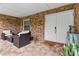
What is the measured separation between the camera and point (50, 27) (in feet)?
7.89

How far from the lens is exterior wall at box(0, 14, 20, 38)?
7.83 ft

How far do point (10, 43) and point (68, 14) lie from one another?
46.6 inches

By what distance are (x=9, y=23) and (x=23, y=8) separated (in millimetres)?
394

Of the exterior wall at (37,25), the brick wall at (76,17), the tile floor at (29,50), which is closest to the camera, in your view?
the brick wall at (76,17)

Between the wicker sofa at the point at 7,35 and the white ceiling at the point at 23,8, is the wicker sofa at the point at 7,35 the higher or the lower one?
the lower one

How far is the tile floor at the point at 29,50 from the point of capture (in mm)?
2305

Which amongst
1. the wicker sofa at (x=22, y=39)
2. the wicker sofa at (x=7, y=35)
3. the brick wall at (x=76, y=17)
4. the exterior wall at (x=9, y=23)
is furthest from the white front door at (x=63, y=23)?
the wicker sofa at (x=7, y=35)

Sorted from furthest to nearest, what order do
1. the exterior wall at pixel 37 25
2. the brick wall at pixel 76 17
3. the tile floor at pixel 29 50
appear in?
the exterior wall at pixel 37 25 → the tile floor at pixel 29 50 → the brick wall at pixel 76 17

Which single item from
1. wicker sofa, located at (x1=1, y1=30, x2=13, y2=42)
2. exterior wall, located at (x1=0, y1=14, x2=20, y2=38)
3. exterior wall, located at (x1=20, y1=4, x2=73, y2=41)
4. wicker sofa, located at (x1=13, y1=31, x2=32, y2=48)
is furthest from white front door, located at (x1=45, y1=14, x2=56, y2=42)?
wicker sofa, located at (x1=1, y1=30, x2=13, y2=42)

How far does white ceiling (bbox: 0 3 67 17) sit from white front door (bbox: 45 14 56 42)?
7.2 inches

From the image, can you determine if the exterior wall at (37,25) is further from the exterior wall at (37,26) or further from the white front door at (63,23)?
the white front door at (63,23)

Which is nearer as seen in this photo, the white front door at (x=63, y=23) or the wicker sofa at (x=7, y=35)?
the white front door at (x=63, y=23)

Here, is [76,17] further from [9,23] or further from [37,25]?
[9,23]

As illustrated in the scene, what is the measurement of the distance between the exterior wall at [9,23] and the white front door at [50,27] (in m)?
0.56
